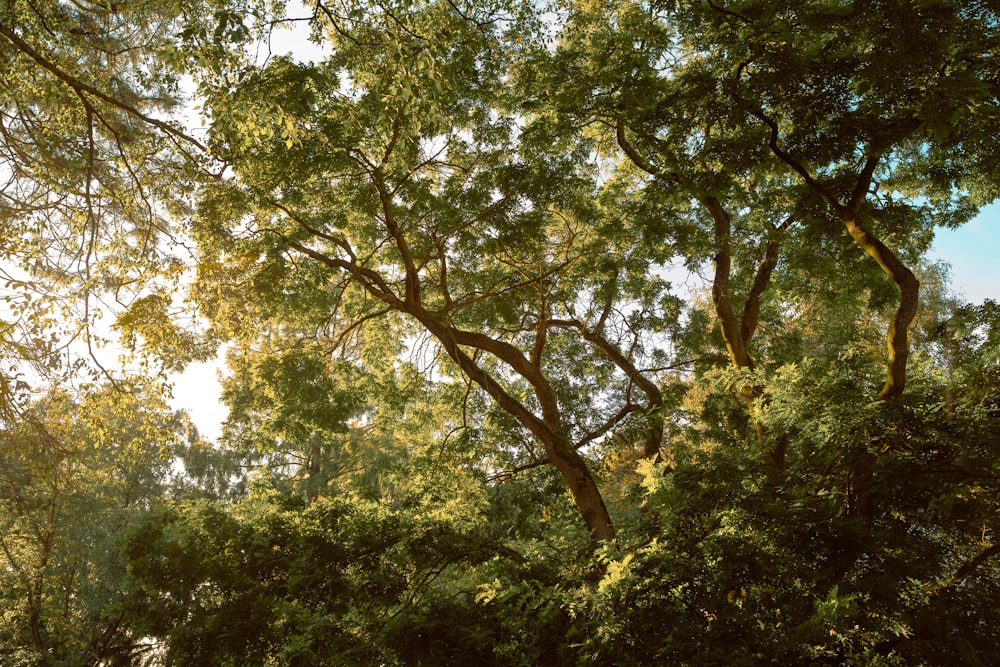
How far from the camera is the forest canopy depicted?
4.14 metres

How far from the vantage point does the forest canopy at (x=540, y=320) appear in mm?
4145

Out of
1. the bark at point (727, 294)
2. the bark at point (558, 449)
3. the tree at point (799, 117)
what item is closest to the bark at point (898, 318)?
the tree at point (799, 117)

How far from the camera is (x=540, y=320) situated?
8.66 m

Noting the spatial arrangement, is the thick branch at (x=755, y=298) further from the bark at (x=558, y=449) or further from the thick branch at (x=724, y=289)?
the bark at (x=558, y=449)

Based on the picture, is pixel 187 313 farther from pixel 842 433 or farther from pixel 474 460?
pixel 842 433

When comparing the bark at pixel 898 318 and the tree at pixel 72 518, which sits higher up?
the tree at pixel 72 518

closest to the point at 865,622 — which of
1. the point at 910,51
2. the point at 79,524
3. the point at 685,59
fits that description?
the point at 910,51

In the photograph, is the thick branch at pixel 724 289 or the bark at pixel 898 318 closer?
the bark at pixel 898 318

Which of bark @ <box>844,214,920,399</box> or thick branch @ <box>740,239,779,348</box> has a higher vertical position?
thick branch @ <box>740,239,779,348</box>

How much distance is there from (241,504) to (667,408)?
6531 millimetres

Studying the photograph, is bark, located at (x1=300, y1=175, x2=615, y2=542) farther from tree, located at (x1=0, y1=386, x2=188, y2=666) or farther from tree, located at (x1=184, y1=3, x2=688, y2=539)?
tree, located at (x1=0, y1=386, x2=188, y2=666)

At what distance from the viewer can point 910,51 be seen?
13.2 ft

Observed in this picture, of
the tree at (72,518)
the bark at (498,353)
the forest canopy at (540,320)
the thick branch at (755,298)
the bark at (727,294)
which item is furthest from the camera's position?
the thick branch at (755,298)

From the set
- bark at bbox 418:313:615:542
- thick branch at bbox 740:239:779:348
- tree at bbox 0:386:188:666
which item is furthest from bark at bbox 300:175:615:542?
thick branch at bbox 740:239:779:348
